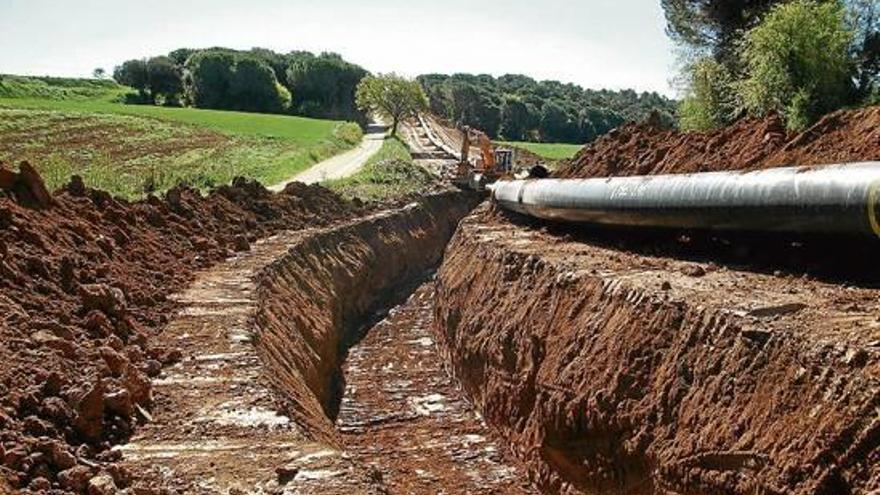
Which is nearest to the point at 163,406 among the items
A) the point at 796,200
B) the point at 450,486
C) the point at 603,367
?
the point at 450,486

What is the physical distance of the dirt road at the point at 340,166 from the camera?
41.0 metres

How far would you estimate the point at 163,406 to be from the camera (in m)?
8.82

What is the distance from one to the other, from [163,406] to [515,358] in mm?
5383

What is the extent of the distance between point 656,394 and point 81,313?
23.0 ft

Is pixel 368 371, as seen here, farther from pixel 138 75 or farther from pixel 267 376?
pixel 138 75

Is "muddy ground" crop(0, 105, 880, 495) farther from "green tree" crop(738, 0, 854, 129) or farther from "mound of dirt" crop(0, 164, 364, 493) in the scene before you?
"green tree" crop(738, 0, 854, 129)

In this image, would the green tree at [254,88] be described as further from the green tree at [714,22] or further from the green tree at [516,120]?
the green tree at [714,22]

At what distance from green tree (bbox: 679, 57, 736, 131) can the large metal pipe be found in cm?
2193

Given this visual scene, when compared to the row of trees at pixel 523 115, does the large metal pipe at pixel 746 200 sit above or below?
below

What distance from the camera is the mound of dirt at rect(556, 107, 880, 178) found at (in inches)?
463

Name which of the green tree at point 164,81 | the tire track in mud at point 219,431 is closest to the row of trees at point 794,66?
the tire track in mud at point 219,431

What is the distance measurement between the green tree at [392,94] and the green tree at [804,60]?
51118 millimetres

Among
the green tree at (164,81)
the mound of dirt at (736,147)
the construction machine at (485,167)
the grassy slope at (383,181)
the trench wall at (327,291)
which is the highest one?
the green tree at (164,81)

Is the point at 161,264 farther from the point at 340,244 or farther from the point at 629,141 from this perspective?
the point at 629,141
